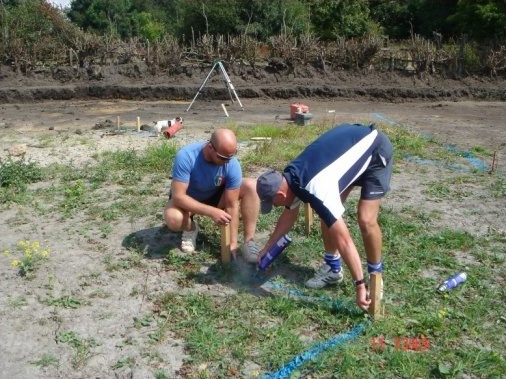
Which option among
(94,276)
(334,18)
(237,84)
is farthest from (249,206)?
(334,18)

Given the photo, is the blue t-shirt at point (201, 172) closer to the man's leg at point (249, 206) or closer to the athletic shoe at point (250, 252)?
the man's leg at point (249, 206)

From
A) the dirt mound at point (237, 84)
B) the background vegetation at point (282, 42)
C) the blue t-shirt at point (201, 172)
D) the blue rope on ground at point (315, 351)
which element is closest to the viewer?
the blue rope on ground at point (315, 351)

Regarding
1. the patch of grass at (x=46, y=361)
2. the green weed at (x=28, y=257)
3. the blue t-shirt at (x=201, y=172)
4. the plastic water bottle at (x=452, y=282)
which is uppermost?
the blue t-shirt at (x=201, y=172)

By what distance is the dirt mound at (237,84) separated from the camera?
678 inches

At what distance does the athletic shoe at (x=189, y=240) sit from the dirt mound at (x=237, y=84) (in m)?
11.9

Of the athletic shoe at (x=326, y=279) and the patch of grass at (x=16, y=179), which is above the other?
the patch of grass at (x=16, y=179)

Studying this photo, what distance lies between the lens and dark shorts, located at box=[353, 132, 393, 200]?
4.04 m

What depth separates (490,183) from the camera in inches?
278

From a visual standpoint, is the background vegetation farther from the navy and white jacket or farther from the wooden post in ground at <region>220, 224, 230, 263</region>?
the navy and white jacket

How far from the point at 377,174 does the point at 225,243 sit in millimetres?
1413

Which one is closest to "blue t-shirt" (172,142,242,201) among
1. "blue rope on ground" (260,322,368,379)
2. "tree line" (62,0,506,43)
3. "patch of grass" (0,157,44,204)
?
"blue rope on ground" (260,322,368,379)

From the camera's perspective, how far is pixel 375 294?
3850 millimetres

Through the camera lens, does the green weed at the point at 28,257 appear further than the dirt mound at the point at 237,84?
No

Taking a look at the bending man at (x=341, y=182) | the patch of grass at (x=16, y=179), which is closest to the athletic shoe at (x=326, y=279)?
the bending man at (x=341, y=182)
